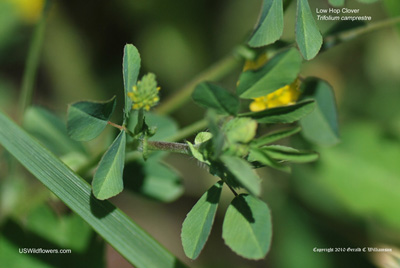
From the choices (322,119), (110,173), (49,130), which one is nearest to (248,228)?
(110,173)

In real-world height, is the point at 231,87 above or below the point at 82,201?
below

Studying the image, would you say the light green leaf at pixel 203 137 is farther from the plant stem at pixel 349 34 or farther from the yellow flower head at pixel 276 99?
the plant stem at pixel 349 34

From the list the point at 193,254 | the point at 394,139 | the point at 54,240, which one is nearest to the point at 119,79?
the point at 54,240

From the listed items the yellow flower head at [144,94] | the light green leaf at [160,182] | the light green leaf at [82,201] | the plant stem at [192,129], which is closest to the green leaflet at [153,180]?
the light green leaf at [160,182]

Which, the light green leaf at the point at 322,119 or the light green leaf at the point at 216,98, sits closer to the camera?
the light green leaf at the point at 216,98

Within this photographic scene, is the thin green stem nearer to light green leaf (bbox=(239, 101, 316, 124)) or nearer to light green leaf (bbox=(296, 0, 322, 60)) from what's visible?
light green leaf (bbox=(239, 101, 316, 124))

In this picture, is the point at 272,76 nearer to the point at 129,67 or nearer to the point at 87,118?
the point at 129,67
